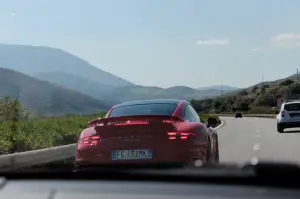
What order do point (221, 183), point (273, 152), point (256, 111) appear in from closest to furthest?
point (221, 183) < point (273, 152) < point (256, 111)

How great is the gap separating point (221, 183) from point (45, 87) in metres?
140

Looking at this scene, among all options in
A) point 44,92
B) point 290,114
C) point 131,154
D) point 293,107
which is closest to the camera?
point 131,154

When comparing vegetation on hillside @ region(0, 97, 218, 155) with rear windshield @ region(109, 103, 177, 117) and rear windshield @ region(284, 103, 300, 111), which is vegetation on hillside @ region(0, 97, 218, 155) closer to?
rear windshield @ region(109, 103, 177, 117)

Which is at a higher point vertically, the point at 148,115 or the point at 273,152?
the point at 148,115

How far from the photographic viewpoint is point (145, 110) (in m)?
8.34

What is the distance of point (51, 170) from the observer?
370 centimetres

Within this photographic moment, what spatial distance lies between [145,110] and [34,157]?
294 cm

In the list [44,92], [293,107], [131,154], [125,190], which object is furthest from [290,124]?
[44,92]

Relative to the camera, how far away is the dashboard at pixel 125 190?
117 inches

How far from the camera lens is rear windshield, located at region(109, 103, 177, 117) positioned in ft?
27.0

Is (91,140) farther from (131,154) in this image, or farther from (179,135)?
(179,135)

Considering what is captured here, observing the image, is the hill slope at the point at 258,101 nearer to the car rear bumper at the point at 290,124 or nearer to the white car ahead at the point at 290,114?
the car rear bumper at the point at 290,124

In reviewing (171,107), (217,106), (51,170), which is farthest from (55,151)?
(217,106)

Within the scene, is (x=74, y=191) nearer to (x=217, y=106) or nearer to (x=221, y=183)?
(x=221, y=183)
